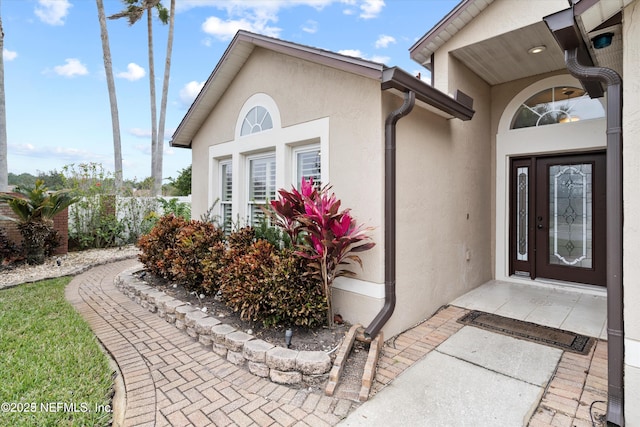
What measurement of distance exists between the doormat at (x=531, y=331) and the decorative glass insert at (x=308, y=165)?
325 centimetres

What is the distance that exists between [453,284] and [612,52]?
3954mm

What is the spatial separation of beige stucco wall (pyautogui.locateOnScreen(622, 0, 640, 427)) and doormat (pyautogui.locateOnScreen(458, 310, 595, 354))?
1527 millimetres

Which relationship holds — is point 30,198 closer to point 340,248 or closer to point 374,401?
point 340,248

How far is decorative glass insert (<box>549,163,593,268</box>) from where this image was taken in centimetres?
650

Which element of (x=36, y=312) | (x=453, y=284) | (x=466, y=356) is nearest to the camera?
(x=466, y=356)

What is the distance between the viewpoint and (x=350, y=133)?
4688mm

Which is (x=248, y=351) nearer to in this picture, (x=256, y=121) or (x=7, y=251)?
(x=256, y=121)

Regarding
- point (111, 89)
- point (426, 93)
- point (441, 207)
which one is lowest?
point (441, 207)

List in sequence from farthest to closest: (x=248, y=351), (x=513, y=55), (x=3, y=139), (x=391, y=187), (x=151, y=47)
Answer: (x=151, y=47), (x=3, y=139), (x=513, y=55), (x=391, y=187), (x=248, y=351)

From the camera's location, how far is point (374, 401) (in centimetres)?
320

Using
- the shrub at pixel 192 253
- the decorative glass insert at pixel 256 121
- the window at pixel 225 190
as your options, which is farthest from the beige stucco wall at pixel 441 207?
the window at pixel 225 190

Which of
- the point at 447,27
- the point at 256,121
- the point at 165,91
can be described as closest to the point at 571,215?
the point at 447,27

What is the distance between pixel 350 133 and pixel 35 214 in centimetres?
936

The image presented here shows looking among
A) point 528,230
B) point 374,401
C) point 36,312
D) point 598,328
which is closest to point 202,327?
point 374,401
